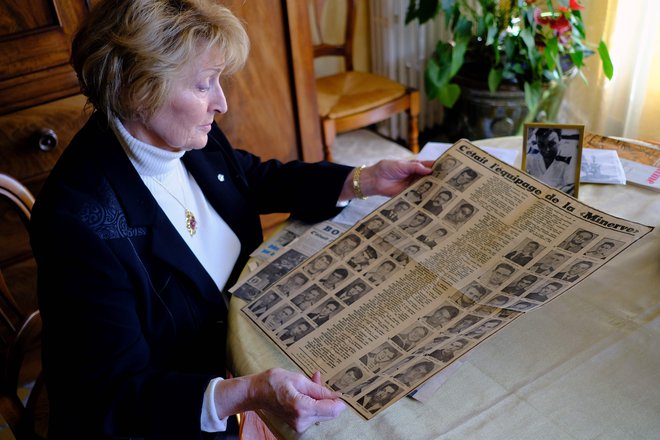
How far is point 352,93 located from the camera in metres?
2.69

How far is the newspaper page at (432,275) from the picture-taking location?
2.71 ft

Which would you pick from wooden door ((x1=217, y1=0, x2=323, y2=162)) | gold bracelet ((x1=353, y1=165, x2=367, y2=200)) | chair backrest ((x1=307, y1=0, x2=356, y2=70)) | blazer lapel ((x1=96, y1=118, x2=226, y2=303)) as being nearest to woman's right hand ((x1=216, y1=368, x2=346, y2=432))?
blazer lapel ((x1=96, y1=118, x2=226, y2=303))

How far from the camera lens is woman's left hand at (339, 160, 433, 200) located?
3.87 feet

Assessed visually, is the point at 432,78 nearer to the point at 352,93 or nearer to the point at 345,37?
the point at 352,93

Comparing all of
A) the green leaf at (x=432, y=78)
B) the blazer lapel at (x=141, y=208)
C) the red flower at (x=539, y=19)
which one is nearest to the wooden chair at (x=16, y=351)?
the blazer lapel at (x=141, y=208)

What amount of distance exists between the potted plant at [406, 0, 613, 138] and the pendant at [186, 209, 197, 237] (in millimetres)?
1515

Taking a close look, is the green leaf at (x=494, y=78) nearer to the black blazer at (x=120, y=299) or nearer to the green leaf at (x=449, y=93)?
the green leaf at (x=449, y=93)

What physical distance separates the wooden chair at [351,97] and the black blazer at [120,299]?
1.31 m

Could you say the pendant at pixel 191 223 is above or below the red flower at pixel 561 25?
below

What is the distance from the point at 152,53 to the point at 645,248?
0.87 meters

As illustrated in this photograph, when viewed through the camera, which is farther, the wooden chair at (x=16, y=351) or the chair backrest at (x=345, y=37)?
the chair backrest at (x=345, y=37)

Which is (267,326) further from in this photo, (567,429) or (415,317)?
(567,429)

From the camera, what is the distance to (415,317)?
887 millimetres

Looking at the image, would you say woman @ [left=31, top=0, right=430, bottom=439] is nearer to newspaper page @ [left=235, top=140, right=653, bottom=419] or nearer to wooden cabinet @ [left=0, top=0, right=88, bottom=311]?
newspaper page @ [left=235, top=140, right=653, bottom=419]
